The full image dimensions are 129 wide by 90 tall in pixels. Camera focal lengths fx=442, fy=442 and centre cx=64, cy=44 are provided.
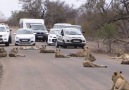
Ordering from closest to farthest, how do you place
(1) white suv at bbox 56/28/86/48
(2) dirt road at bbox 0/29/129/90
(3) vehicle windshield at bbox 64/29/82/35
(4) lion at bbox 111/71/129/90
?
(4) lion at bbox 111/71/129/90 → (2) dirt road at bbox 0/29/129/90 → (1) white suv at bbox 56/28/86/48 → (3) vehicle windshield at bbox 64/29/82/35

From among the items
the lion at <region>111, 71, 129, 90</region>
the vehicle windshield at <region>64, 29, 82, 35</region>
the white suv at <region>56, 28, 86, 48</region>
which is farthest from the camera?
the vehicle windshield at <region>64, 29, 82, 35</region>

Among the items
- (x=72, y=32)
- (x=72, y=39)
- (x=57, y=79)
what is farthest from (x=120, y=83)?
(x=72, y=32)

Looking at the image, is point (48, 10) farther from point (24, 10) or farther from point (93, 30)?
point (93, 30)

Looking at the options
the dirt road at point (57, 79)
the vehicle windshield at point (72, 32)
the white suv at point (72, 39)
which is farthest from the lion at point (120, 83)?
the vehicle windshield at point (72, 32)

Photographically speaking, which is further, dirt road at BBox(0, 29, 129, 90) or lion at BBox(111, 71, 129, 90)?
dirt road at BBox(0, 29, 129, 90)

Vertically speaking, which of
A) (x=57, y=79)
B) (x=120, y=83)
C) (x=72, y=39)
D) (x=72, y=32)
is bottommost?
(x=57, y=79)

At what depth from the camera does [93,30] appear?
35.8m

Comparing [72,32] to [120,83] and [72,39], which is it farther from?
[120,83]

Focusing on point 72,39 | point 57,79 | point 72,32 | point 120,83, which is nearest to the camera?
point 120,83

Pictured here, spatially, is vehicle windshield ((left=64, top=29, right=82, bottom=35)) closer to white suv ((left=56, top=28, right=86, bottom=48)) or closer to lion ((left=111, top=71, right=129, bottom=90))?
white suv ((left=56, top=28, right=86, bottom=48))

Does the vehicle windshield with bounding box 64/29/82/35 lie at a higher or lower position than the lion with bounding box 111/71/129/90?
higher

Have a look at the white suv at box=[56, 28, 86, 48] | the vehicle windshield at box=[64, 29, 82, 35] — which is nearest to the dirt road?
the white suv at box=[56, 28, 86, 48]

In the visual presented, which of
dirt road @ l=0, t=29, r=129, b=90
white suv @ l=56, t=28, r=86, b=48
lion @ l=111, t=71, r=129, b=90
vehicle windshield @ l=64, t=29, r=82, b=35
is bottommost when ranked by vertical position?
dirt road @ l=0, t=29, r=129, b=90

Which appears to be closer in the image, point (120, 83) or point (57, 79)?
point (120, 83)
